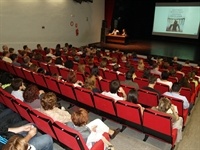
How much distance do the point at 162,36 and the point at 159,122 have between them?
13.2m

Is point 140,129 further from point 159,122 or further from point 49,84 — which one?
point 49,84

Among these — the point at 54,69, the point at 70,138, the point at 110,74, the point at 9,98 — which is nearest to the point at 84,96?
the point at 9,98

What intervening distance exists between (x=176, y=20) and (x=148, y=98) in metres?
11.1

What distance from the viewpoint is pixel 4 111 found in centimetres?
334

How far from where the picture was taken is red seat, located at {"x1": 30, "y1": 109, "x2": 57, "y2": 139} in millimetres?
2533

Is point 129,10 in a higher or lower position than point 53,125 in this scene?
higher

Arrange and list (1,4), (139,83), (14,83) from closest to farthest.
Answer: (14,83)
(139,83)
(1,4)

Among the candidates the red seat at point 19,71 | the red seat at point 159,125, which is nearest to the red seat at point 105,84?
the red seat at point 159,125

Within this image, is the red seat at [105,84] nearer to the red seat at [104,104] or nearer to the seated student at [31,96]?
the red seat at [104,104]

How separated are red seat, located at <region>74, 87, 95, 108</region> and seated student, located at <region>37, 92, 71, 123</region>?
0.82 meters

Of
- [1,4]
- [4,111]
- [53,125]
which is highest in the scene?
[1,4]

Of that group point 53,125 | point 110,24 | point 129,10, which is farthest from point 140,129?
point 129,10

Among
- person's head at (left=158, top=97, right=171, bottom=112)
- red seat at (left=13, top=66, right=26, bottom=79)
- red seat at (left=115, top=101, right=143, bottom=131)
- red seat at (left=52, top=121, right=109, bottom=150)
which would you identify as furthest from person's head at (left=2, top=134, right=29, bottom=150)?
red seat at (left=13, top=66, right=26, bottom=79)

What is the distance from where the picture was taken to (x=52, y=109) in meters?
2.95
